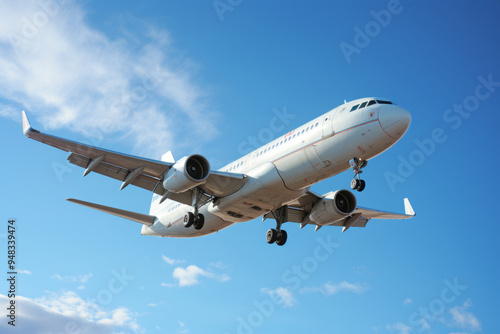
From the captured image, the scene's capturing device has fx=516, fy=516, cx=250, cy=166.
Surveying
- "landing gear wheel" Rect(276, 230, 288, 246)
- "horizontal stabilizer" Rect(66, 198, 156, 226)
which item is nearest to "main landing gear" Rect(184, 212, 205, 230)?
"landing gear wheel" Rect(276, 230, 288, 246)

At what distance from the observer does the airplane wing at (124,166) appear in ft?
79.6

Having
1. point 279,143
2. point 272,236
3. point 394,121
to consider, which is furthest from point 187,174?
point 394,121

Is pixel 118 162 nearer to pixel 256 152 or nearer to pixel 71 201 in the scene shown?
pixel 71 201

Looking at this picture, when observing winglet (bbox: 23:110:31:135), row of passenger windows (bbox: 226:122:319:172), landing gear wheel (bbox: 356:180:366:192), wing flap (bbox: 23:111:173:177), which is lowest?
landing gear wheel (bbox: 356:180:366:192)

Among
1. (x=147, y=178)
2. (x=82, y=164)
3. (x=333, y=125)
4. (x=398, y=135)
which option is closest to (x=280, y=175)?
(x=333, y=125)

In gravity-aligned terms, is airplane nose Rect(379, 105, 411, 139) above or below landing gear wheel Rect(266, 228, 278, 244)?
below

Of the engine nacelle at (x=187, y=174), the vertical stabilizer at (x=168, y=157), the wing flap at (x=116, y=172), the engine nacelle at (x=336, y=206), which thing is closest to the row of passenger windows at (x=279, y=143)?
the engine nacelle at (x=187, y=174)

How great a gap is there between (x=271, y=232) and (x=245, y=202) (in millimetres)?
4756

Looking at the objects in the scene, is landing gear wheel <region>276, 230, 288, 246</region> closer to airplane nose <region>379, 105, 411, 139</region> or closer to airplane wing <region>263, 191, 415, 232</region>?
airplane wing <region>263, 191, 415, 232</region>

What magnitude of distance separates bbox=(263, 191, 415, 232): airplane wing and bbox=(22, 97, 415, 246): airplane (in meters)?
0.09

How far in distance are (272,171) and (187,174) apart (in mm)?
4037

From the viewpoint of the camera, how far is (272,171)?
24.6 metres

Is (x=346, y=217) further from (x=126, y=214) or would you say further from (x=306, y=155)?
(x=126, y=214)

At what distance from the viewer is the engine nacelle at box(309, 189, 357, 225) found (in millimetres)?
28984
